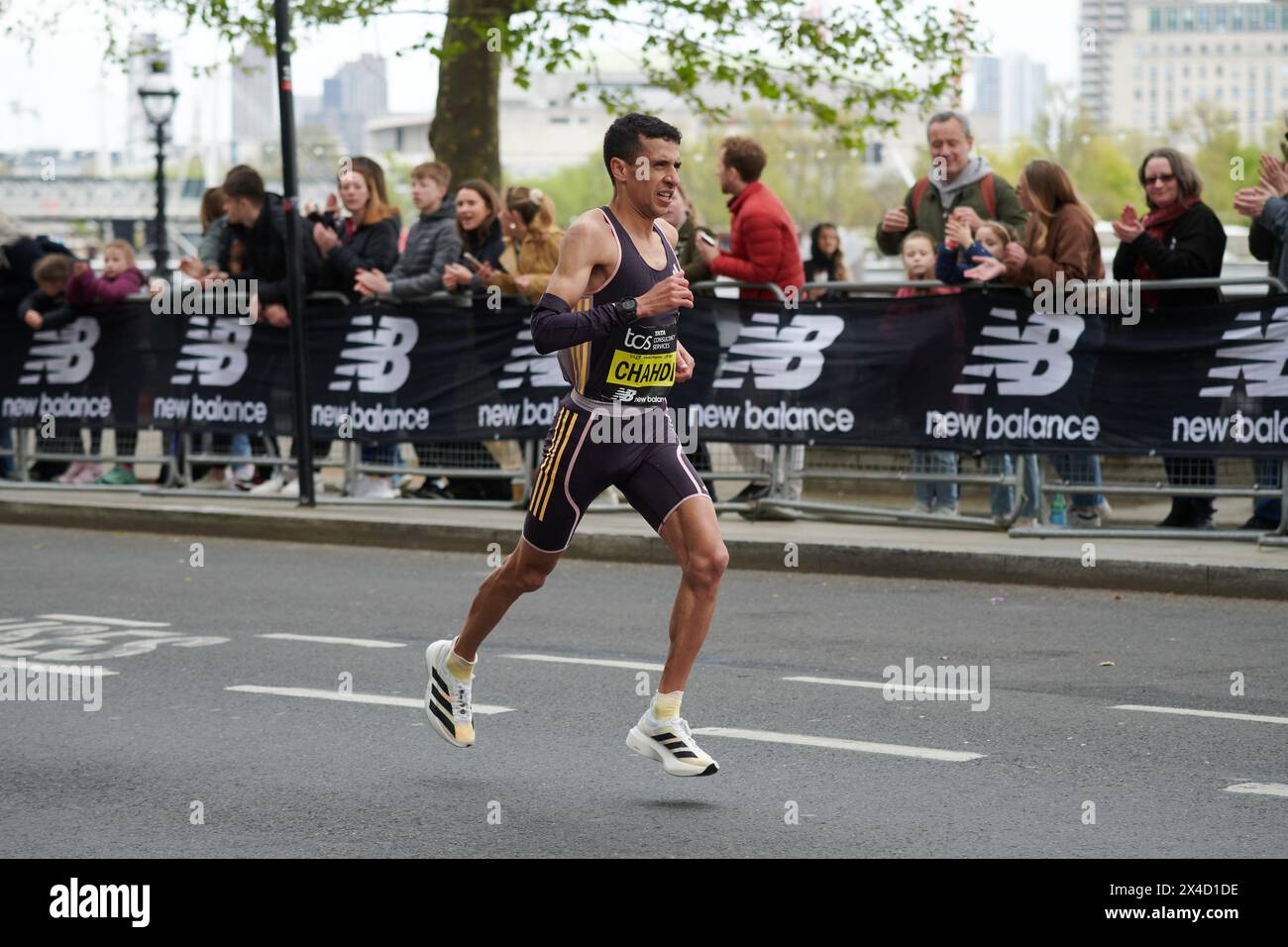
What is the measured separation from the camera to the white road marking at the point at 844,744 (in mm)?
6750

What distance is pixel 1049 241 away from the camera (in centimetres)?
1187

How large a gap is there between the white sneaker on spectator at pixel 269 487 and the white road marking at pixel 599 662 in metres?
6.51

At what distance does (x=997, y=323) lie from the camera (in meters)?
12.0

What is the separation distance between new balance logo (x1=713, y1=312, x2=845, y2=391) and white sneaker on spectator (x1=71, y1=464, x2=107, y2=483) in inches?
230

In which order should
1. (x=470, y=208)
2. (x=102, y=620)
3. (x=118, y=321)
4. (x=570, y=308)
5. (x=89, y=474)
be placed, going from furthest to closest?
(x=89, y=474)
(x=118, y=321)
(x=470, y=208)
(x=102, y=620)
(x=570, y=308)

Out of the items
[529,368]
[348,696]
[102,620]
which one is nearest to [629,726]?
[348,696]

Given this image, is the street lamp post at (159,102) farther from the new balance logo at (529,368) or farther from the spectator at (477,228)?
the new balance logo at (529,368)

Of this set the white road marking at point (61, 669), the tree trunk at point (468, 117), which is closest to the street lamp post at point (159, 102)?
the tree trunk at point (468, 117)

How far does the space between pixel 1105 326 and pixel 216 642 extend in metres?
5.49

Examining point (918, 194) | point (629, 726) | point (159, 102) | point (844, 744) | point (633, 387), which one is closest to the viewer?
point (633, 387)

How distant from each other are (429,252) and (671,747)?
8.38m

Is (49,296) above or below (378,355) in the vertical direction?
above

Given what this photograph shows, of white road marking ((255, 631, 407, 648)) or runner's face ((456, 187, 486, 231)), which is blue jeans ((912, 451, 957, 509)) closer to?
runner's face ((456, 187, 486, 231))

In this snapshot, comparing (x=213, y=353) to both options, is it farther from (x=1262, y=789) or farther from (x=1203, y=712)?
(x=1262, y=789)
